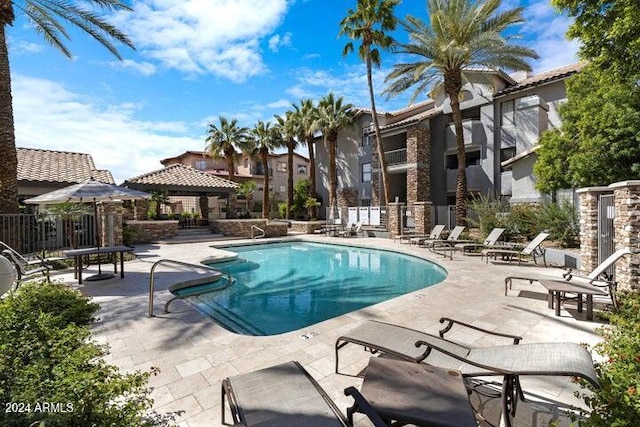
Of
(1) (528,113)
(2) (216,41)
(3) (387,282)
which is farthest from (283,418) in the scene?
(1) (528,113)

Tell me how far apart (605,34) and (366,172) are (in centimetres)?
2160

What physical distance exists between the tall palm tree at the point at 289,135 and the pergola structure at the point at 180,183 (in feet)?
24.0

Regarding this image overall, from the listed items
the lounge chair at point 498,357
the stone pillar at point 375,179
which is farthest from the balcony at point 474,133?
the lounge chair at point 498,357

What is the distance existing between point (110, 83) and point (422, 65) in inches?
646

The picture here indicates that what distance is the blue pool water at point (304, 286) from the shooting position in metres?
6.98

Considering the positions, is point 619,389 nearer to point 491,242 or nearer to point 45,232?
point 491,242

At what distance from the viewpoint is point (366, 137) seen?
29156 millimetres

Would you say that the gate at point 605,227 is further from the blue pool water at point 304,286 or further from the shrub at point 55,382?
the shrub at point 55,382

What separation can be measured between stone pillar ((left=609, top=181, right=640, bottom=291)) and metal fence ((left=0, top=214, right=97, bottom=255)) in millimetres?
16001

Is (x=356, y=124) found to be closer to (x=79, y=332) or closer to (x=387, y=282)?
(x=387, y=282)

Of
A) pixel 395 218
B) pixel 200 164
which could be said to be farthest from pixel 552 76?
pixel 200 164

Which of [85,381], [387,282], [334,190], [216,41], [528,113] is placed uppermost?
[216,41]

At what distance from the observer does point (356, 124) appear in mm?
29188

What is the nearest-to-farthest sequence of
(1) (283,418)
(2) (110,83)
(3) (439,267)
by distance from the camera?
(1) (283,418), (3) (439,267), (2) (110,83)
